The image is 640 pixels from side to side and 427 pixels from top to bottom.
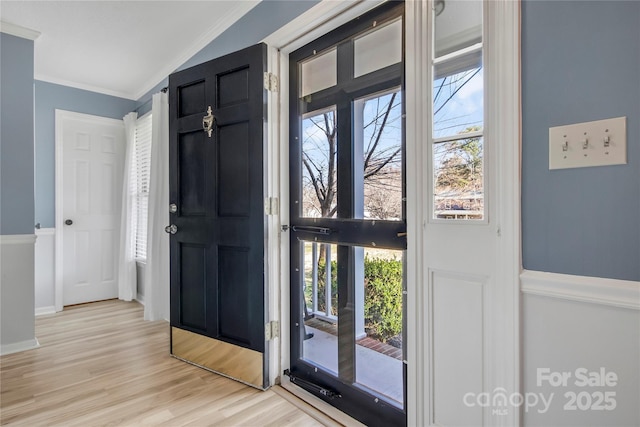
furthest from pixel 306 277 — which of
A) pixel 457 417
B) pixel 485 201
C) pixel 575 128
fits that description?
pixel 575 128

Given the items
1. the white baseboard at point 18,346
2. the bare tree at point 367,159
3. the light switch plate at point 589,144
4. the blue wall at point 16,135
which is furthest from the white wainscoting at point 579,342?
the blue wall at point 16,135

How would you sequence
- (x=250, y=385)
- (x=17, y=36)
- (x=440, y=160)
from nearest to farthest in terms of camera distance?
(x=440, y=160)
(x=250, y=385)
(x=17, y=36)

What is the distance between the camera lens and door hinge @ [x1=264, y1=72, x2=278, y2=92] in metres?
1.93

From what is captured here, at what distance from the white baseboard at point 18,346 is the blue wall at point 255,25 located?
2610 mm

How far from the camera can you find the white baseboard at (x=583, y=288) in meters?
0.85

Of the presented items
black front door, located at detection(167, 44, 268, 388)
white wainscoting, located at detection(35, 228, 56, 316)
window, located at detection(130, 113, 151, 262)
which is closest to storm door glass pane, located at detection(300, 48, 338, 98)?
black front door, located at detection(167, 44, 268, 388)

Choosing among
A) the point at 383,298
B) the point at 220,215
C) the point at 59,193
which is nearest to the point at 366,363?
the point at 383,298

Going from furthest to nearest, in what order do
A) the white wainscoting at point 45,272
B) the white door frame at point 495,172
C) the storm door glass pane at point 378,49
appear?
the white wainscoting at point 45,272
the storm door glass pane at point 378,49
the white door frame at point 495,172

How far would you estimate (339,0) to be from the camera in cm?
156

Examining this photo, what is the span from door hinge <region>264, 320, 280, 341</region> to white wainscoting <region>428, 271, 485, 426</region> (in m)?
1.00

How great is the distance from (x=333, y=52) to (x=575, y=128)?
4.03 ft

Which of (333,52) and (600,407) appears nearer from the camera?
(600,407)

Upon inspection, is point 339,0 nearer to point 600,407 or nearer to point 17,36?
point 600,407

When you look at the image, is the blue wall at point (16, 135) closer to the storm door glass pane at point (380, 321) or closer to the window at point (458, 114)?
the storm door glass pane at point (380, 321)
